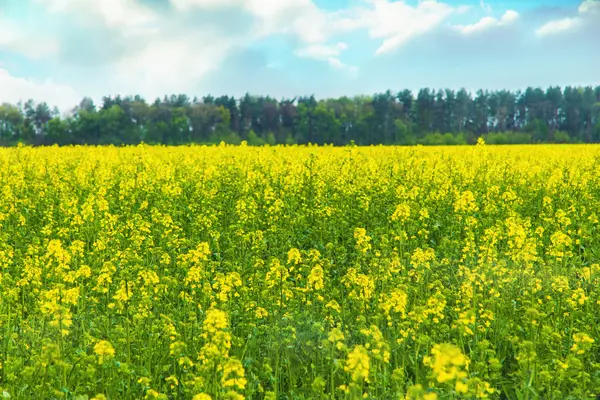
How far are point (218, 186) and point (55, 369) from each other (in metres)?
7.88

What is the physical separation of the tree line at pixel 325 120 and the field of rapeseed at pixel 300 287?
170ft

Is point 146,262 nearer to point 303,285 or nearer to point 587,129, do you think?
point 303,285

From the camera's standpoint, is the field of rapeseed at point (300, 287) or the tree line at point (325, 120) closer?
the field of rapeseed at point (300, 287)

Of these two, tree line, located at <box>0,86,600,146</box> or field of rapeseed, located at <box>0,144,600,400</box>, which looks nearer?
field of rapeseed, located at <box>0,144,600,400</box>

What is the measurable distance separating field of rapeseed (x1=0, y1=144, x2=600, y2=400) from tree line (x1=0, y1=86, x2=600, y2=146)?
5181cm

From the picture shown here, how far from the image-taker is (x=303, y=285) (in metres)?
7.08

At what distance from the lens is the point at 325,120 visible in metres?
78.9

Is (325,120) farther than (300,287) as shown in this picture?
Yes

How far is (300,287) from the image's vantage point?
693cm

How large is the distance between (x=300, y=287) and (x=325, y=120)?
73085 millimetres

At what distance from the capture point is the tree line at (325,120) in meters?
71.9

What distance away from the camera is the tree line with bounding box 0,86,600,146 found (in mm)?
71938

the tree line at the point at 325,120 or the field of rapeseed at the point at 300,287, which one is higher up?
the tree line at the point at 325,120

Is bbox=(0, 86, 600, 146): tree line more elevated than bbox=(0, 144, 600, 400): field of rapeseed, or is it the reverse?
bbox=(0, 86, 600, 146): tree line
